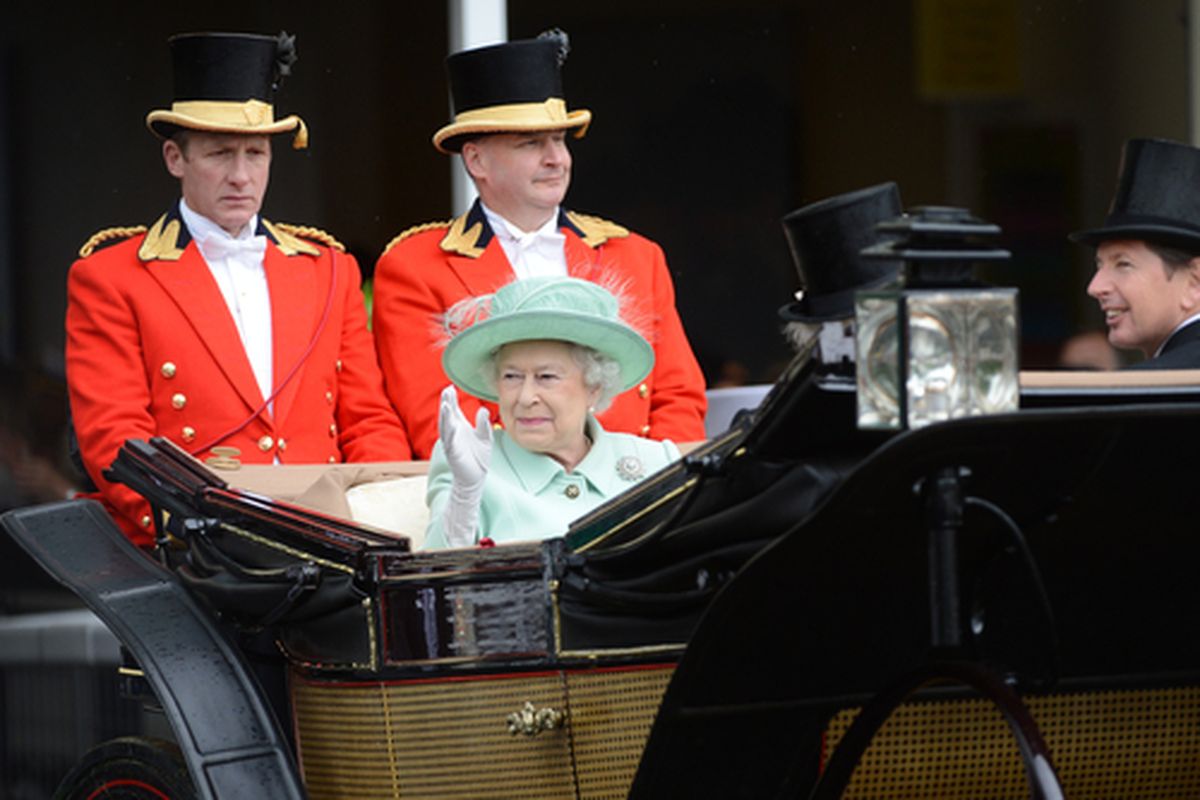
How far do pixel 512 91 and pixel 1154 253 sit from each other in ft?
4.89

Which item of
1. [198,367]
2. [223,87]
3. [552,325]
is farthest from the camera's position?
[223,87]

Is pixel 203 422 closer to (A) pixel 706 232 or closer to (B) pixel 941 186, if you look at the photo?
(A) pixel 706 232

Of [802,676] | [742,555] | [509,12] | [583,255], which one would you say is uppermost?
[509,12]

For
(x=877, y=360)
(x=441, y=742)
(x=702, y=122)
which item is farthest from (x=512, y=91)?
(x=702, y=122)

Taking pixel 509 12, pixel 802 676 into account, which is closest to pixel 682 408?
pixel 802 676

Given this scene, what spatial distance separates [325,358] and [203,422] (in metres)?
0.32

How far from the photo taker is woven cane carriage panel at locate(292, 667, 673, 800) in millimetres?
3018

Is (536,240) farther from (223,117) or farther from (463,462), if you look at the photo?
(463,462)

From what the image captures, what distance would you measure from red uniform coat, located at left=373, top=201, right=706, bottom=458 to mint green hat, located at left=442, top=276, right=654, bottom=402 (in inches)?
31.9

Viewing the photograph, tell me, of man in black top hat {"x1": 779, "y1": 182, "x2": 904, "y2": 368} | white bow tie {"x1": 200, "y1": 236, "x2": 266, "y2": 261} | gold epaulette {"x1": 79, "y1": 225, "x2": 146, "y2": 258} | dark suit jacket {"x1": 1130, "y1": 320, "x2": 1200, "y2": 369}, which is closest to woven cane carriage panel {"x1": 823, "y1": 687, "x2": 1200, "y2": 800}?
man in black top hat {"x1": 779, "y1": 182, "x2": 904, "y2": 368}

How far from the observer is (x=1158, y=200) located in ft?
13.9

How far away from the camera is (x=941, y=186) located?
7.99 m

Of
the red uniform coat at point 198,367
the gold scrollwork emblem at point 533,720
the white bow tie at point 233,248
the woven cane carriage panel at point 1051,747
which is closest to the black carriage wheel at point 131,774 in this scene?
the red uniform coat at point 198,367

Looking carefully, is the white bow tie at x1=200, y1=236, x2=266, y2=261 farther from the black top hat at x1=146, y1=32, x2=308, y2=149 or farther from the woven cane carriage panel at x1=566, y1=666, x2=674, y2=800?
the woven cane carriage panel at x1=566, y1=666, x2=674, y2=800
